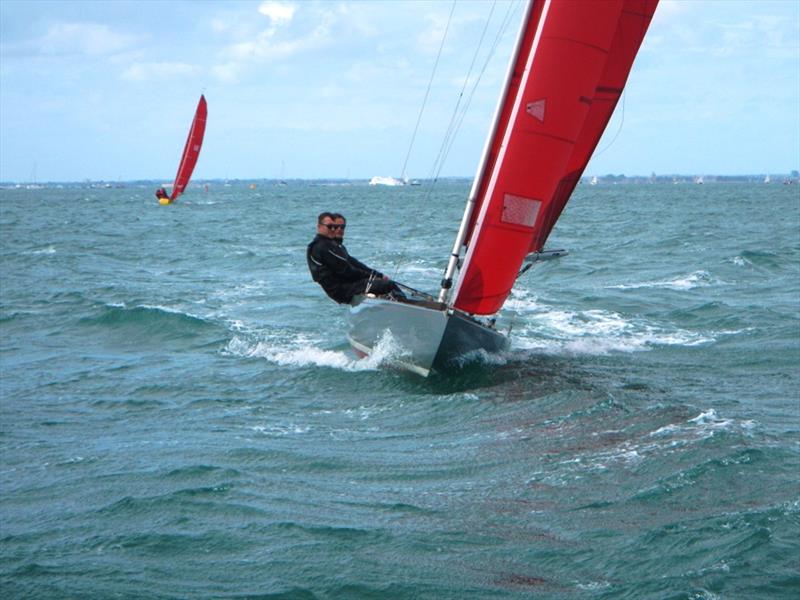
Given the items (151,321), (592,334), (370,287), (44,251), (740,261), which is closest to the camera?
(370,287)

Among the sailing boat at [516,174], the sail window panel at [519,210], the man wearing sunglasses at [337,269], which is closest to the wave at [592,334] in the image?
the sailing boat at [516,174]

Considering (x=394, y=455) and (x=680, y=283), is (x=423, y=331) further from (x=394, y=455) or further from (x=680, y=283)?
(x=680, y=283)

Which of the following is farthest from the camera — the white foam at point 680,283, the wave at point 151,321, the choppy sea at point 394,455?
the white foam at point 680,283

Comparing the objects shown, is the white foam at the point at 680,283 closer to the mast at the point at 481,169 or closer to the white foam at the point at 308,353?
the white foam at the point at 308,353

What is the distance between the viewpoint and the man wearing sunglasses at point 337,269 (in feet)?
35.5

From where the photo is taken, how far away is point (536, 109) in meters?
10.1

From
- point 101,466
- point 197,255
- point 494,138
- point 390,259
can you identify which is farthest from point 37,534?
point 197,255

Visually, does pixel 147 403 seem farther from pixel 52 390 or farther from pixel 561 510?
pixel 561 510

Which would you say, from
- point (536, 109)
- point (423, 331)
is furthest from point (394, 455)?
point (536, 109)

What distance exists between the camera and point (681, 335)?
13.7m

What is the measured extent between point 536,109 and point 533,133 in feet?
0.77

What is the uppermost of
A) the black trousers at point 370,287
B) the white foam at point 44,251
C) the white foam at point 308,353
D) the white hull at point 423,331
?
the black trousers at point 370,287

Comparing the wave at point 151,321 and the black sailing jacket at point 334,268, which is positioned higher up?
the black sailing jacket at point 334,268

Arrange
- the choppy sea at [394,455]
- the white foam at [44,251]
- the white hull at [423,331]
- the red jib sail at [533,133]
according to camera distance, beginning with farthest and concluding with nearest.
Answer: the white foam at [44,251] → the white hull at [423,331] → the red jib sail at [533,133] → the choppy sea at [394,455]
